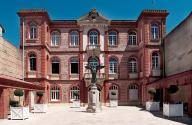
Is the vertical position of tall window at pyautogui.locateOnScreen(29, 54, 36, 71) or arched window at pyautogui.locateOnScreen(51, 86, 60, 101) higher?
tall window at pyautogui.locateOnScreen(29, 54, 36, 71)

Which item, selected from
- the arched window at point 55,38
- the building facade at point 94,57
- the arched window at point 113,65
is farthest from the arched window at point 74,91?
the arched window at point 55,38

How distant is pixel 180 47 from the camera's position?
32.1 m

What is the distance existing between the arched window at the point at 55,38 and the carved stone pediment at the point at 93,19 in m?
3.39

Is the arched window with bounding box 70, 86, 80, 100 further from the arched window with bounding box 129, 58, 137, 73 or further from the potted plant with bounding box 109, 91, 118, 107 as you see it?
the arched window with bounding box 129, 58, 137, 73

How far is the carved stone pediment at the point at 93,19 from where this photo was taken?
44188 millimetres

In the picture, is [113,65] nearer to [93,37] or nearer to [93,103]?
[93,37]

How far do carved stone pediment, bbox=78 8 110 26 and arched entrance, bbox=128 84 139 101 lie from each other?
9359 mm

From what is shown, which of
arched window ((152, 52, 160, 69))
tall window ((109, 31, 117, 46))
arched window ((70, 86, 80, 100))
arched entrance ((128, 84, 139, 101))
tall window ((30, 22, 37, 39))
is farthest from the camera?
tall window ((109, 31, 117, 46))

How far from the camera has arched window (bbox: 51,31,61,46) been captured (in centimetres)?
4444

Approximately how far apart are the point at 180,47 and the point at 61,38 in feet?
59.2

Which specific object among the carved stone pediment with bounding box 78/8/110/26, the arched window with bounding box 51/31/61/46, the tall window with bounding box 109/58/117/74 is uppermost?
the carved stone pediment with bounding box 78/8/110/26

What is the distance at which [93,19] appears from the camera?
146 ft

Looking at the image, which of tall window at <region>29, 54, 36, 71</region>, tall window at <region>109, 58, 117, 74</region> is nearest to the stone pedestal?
tall window at <region>29, 54, 36, 71</region>

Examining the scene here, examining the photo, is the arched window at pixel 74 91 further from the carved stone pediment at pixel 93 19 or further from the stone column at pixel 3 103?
the stone column at pixel 3 103
